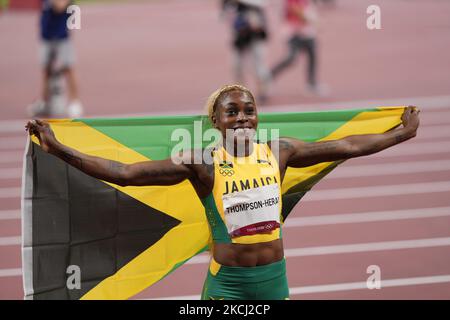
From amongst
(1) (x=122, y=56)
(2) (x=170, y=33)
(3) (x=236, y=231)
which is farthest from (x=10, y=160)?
(2) (x=170, y=33)

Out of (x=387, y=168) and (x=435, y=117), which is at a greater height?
(x=435, y=117)

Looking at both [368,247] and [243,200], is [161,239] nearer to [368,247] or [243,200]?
[243,200]

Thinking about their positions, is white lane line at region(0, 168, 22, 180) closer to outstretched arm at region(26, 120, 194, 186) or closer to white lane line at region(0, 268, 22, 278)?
white lane line at region(0, 268, 22, 278)

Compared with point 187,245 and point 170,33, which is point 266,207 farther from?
point 170,33

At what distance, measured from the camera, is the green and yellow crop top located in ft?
17.1

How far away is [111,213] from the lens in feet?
20.2

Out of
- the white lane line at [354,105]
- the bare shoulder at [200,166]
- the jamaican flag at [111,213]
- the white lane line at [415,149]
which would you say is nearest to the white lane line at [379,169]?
the white lane line at [415,149]

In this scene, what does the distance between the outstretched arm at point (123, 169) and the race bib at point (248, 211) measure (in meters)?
0.30

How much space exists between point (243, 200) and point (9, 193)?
6146 mm

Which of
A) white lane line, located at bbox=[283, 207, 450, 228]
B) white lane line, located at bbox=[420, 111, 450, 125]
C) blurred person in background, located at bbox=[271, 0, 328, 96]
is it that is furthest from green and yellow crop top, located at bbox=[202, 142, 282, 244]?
blurred person in background, located at bbox=[271, 0, 328, 96]

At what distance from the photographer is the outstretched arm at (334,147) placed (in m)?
5.54

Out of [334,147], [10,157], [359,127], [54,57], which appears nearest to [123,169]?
[334,147]

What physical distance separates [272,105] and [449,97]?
3.04m
